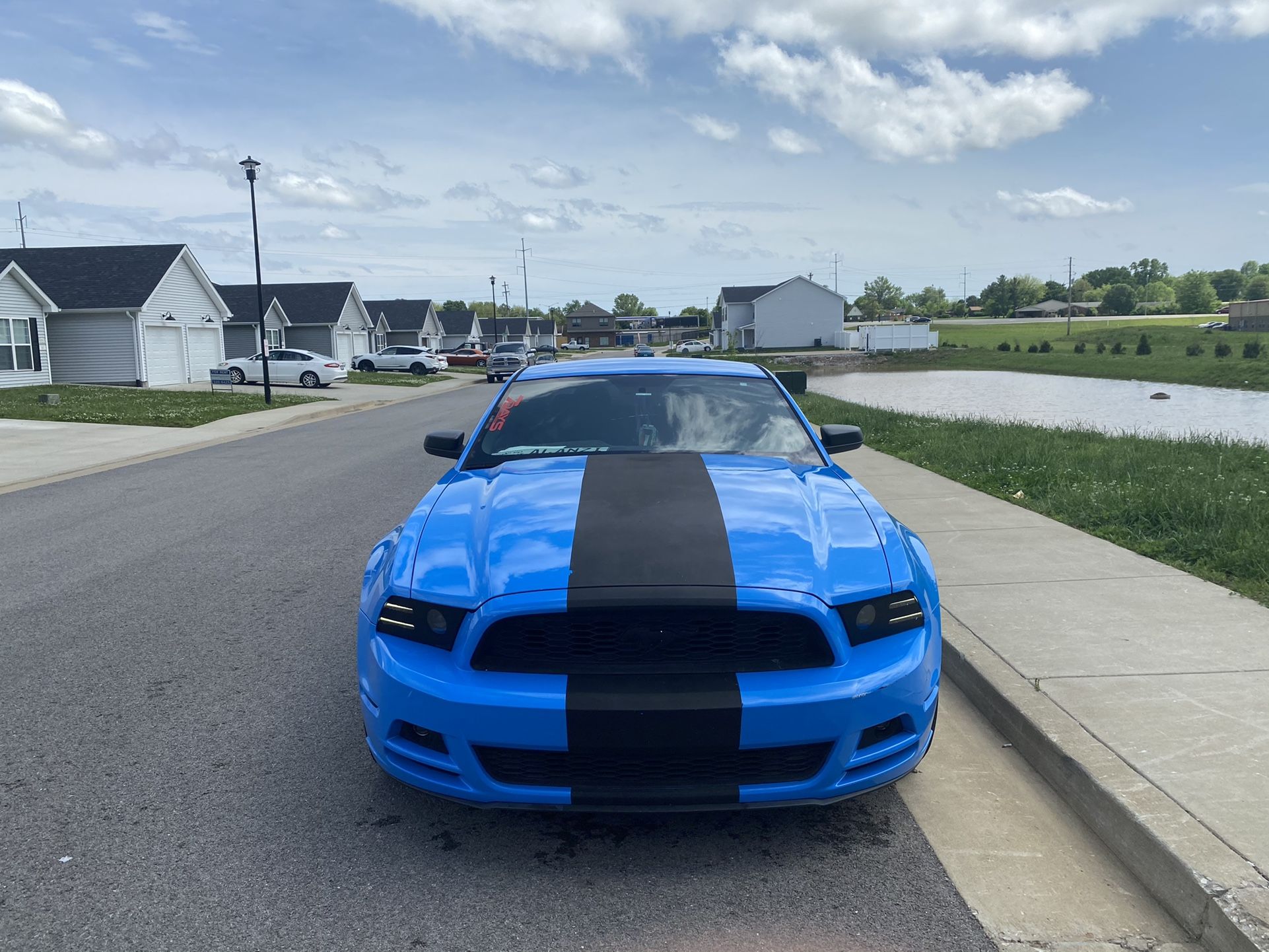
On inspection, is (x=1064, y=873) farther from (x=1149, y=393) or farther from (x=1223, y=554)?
(x=1149, y=393)

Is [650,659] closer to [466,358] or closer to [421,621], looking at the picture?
[421,621]

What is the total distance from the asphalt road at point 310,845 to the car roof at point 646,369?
184 cm

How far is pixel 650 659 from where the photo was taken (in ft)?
9.57

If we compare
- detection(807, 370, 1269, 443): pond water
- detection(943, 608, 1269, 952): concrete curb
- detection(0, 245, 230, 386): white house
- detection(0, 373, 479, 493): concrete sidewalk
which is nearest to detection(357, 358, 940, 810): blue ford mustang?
detection(943, 608, 1269, 952): concrete curb

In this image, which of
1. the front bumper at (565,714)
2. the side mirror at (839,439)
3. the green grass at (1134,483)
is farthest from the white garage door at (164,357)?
the front bumper at (565,714)

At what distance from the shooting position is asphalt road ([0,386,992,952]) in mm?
2666

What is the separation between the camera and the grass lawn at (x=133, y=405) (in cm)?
2077

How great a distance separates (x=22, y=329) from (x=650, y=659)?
35.4 m

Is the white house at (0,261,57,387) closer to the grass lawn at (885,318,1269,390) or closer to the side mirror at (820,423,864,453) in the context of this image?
the side mirror at (820,423,864,453)

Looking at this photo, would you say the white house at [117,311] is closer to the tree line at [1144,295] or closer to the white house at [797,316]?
the white house at [797,316]

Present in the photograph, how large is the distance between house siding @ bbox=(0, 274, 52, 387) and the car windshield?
1259 inches

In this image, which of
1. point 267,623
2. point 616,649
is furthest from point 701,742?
point 267,623

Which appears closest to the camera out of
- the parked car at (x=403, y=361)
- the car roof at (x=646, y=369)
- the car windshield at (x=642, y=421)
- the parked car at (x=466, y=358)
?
the car windshield at (x=642, y=421)

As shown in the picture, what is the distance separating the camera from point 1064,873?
2.99 metres
